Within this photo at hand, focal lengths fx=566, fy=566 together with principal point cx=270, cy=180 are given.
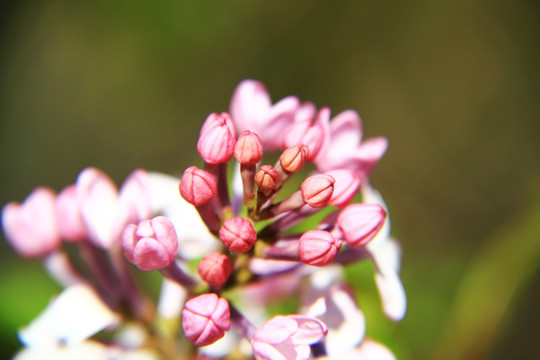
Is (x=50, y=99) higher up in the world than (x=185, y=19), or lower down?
lower down

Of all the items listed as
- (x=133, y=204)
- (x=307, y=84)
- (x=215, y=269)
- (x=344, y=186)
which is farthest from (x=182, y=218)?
(x=307, y=84)

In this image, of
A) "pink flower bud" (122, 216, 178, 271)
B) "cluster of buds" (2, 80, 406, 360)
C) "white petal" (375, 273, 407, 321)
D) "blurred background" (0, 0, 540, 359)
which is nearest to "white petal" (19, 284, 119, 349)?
"cluster of buds" (2, 80, 406, 360)

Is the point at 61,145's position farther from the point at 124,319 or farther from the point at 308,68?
the point at 124,319

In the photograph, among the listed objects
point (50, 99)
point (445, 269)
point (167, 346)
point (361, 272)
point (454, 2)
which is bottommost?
point (445, 269)

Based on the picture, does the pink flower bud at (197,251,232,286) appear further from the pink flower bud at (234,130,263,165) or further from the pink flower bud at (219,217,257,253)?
the pink flower bud at (234,130,263,165)

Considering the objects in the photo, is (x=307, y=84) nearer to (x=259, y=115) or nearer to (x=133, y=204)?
(x=259, y=115)

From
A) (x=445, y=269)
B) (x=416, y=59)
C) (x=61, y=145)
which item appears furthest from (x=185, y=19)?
(x=445, y=269)
